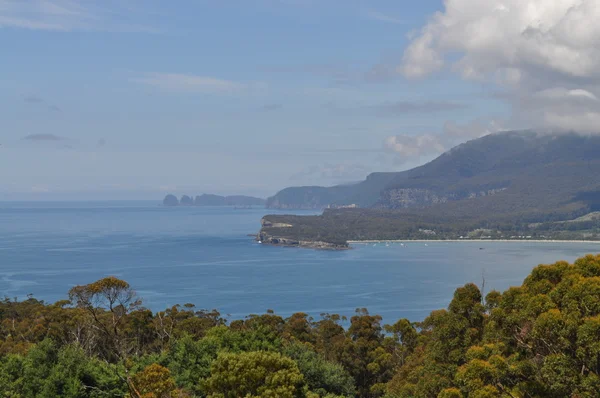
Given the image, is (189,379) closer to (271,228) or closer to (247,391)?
(247,391)

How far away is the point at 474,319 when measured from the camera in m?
17.6

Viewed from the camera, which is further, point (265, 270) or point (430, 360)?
point (265, 270)

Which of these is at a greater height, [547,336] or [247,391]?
[547,336]

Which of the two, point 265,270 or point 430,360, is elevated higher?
point 430,360

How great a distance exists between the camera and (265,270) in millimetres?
94375

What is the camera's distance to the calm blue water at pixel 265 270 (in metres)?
69.5

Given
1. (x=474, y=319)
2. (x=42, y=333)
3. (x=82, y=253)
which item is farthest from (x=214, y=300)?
(x=474, y=319)

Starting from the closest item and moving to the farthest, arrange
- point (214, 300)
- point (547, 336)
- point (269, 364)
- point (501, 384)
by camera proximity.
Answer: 1. point (547, 336)
2. point (501, 384)
3. point (269, 364)
4. point (214, 300)

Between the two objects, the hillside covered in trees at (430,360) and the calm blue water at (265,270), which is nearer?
the hillside covered in trees at (430,360)

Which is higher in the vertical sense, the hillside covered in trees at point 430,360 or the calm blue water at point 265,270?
the hillside covered in trees at point 430,360

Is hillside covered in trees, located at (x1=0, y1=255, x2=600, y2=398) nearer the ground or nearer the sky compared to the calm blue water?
nearer the sky

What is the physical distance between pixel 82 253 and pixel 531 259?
78.5m

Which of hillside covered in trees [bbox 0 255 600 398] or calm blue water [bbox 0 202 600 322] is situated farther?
calm blue water [bbox 0 202 600 322]

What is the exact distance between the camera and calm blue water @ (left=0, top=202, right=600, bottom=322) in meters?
69.5
